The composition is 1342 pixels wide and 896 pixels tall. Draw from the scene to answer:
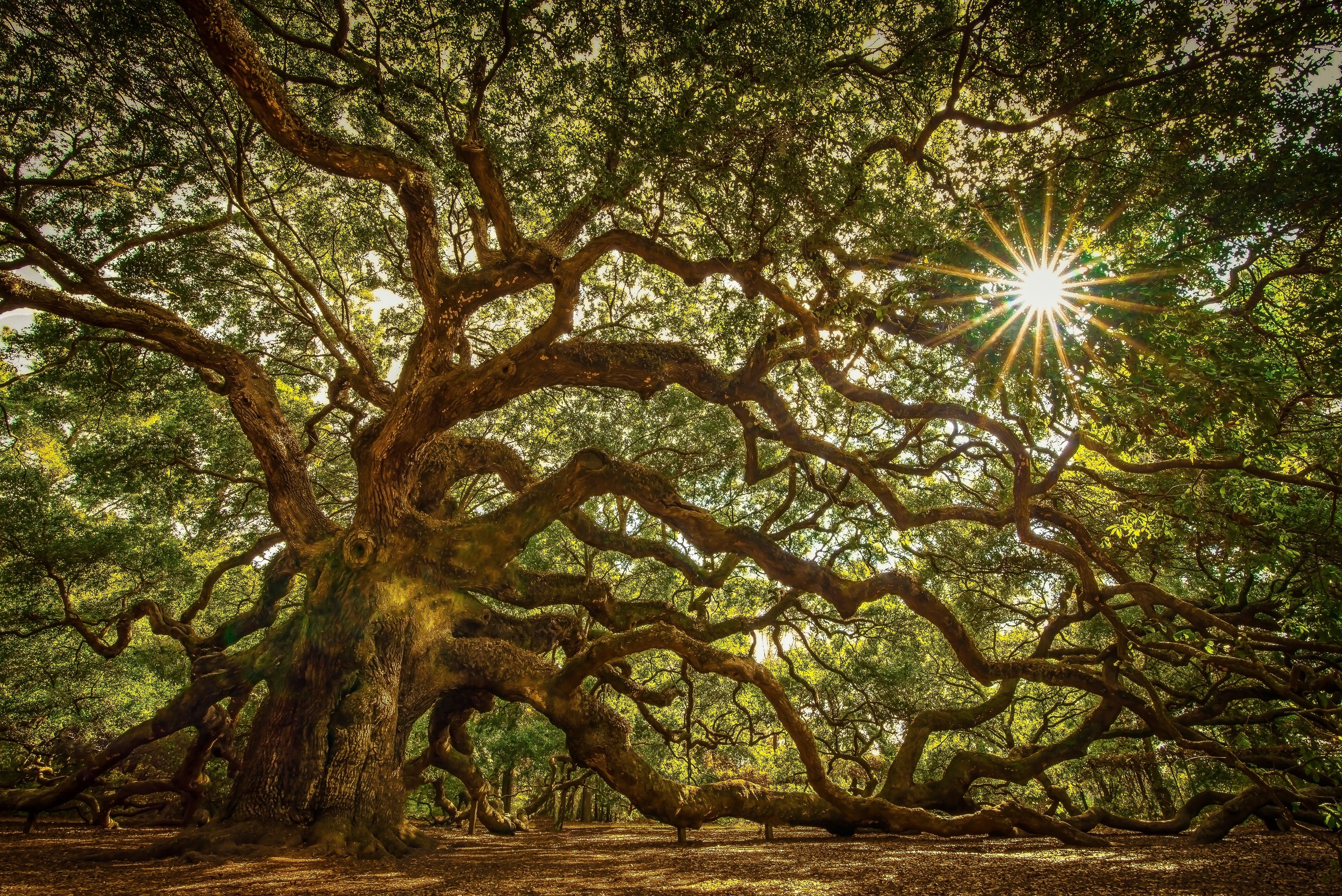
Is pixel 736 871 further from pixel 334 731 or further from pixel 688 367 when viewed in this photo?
pixel 688 367

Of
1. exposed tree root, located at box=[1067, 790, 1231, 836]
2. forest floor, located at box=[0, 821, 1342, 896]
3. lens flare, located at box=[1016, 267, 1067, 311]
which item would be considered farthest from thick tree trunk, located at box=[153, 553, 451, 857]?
exposed tree root, located at box=[1067, 790, 1231, 836]

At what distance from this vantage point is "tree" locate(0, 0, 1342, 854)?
182 inches

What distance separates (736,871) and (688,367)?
4834 millimetres

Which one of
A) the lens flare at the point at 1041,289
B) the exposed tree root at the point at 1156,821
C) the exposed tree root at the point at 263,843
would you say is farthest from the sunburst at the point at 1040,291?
the exposed tree root at the point at 1156,821

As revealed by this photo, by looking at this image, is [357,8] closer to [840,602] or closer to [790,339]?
[790,339]

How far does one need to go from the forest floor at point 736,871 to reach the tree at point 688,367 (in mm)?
540

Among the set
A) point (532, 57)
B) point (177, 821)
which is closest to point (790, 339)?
point (532, 57)

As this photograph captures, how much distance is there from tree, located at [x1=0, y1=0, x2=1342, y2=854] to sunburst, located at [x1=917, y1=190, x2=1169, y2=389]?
0.14ft

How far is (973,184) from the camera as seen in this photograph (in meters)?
5.62

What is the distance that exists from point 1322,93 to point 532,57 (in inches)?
270

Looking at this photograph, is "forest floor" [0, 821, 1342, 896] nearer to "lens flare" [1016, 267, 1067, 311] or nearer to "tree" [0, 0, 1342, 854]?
"tree" [0, 0, 1342, 854]

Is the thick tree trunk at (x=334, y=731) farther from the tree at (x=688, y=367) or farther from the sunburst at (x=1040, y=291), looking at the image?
the sunburst at (x=1040, y=291)

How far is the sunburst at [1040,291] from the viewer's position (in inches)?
165

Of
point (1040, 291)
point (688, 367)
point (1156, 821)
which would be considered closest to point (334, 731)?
point (688, 367)
